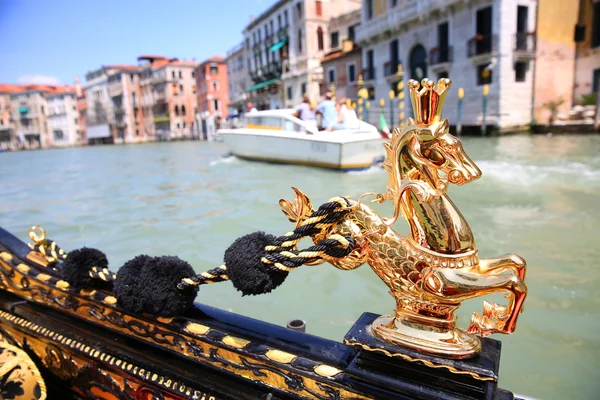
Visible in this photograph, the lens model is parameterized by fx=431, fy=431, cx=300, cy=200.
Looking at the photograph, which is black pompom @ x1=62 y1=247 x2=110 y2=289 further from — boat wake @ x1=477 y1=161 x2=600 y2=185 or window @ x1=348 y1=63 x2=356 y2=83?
window @ x1=348 y1=63 x2=356 y2=83

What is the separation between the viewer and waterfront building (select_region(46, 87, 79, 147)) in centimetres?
4973

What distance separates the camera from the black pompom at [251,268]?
0.92 m

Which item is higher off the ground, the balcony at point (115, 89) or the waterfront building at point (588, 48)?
the balcony at point (115, 89)

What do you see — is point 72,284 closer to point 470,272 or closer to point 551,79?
point 470,272

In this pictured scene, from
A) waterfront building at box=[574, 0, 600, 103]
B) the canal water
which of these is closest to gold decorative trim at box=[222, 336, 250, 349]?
the canal water

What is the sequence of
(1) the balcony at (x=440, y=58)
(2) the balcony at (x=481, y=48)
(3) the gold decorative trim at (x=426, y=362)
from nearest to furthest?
(3) the gold decorative trim at (x=426, y=362)
(2) the balcony at (x=481, y=48)
(1) the balcony at (x=440, y=58)

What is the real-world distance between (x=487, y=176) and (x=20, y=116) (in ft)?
183

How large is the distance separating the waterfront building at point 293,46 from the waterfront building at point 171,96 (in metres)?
13.8

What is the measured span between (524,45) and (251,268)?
1494cm

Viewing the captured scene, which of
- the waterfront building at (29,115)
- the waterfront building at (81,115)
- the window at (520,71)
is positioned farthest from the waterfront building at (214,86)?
the window at (520,71)

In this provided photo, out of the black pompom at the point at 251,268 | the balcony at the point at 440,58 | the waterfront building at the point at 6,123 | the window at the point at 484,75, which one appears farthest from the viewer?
the waterfront building at the point at 6,123

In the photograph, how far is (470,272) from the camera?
2.42ft

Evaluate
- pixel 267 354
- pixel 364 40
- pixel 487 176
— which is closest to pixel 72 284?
pixel 267 354

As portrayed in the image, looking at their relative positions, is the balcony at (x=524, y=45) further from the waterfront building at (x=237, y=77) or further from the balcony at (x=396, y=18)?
the waterfront building at (x=237, y=77)
